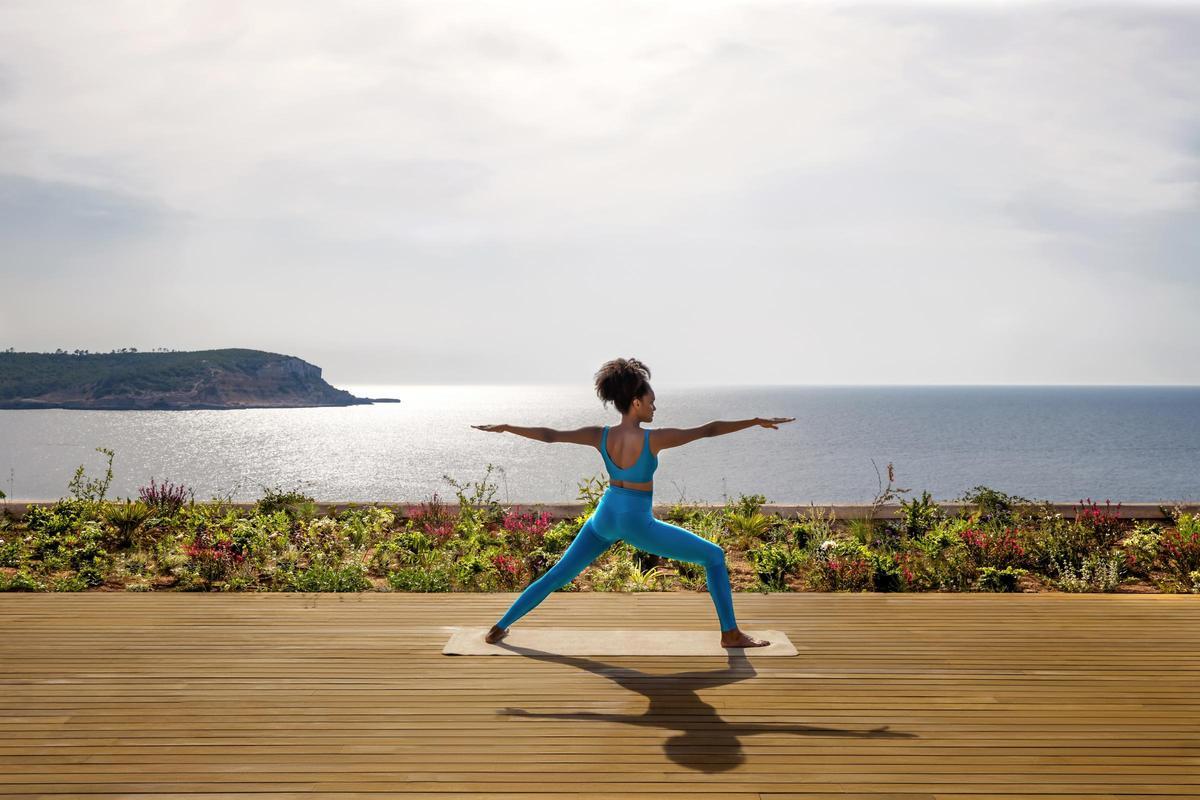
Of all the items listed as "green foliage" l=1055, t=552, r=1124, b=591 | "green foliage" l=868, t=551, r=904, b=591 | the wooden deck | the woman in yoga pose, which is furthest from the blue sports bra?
"green foliage" l=1055, t=552, r=1124, b=591

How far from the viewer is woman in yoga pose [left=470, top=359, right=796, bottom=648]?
494 centimetres

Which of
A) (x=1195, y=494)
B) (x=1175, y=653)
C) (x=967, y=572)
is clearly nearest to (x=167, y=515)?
(x=967, y=572)

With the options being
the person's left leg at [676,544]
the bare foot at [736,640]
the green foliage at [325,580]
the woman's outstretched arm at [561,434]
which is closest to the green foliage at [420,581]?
the green foliage at [325,580]

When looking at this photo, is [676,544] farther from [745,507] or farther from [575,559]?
[745,507]

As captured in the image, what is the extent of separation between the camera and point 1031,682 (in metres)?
4.58

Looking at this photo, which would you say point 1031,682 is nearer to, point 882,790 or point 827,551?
point 882,790

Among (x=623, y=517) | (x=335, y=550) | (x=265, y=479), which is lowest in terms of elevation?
(x=265, y=479)

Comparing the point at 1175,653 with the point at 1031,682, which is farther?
the point at 1175,653

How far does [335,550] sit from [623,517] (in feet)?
16.0

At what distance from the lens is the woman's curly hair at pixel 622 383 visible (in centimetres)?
500

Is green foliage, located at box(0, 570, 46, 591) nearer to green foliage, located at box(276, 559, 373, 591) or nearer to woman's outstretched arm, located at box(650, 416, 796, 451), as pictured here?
green foliage, located at box(276, 559, 373, 591)

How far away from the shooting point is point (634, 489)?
4.97 metres

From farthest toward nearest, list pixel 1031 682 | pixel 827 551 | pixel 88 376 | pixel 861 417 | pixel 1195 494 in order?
pixel 861 417 < pixel 88 376 < pixel 1195 494 < pixel 827 551 < pixel 1031 682

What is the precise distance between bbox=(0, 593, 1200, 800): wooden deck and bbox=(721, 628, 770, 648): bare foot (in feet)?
0.51
